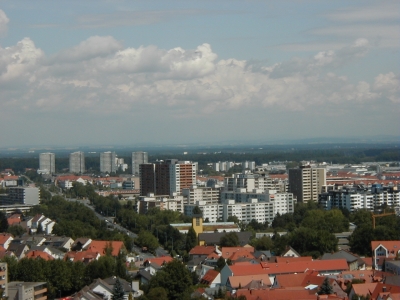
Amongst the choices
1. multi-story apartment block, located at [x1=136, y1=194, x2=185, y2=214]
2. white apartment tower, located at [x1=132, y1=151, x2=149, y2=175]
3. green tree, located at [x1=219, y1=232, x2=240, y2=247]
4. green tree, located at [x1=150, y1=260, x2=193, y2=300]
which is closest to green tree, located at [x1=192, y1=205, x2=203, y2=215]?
multi-story apartment block, located at [x1=136, y1=194, x2=185, y2=214]

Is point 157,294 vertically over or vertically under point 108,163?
→ under

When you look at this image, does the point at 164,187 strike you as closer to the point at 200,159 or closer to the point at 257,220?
the point at 257,220

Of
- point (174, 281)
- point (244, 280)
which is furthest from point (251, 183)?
point (174, 281)

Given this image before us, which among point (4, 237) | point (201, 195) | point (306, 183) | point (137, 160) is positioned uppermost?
point (137, 160)

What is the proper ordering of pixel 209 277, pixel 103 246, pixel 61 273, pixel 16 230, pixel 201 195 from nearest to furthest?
pixel 61 273 → pixel 209 277 → pixel 103 246 → pixel 16 230 → pixel 201 195

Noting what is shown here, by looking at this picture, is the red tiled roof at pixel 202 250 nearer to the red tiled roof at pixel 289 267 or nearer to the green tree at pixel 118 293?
the red tiled roof at pixel 289 267

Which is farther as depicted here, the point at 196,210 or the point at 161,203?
the point at 161,203

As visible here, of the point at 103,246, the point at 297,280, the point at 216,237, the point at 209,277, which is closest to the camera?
the point at 297,280

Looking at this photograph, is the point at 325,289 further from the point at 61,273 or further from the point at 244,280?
the point at 61,273
